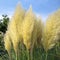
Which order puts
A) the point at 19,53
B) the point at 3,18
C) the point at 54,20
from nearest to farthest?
the point at 54,20
the point at 19,53
the point at 3,18

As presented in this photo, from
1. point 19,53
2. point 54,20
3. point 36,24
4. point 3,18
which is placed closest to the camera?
point 54,20

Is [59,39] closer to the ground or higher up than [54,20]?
closer to the ground

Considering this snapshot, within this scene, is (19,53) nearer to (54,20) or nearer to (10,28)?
(10,28)

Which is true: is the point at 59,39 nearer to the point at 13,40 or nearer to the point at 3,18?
the point at 13,40

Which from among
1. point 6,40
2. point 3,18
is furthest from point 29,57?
point 3,18

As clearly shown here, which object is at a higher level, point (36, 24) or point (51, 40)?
point (36, 24)

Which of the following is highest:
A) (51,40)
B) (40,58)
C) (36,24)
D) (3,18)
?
(3,18)

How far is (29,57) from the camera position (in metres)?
3.96

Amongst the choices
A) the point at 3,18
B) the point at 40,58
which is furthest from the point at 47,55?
the point at 3,18

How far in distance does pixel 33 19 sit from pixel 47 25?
0.72ft

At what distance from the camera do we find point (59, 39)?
389cm

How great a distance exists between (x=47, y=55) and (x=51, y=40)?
1.42 ft

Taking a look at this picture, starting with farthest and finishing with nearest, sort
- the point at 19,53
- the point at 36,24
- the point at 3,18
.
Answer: the point at 3,18, the point at 19,53, the point at 36,24

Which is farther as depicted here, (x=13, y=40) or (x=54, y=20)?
(x=13, y=40)
